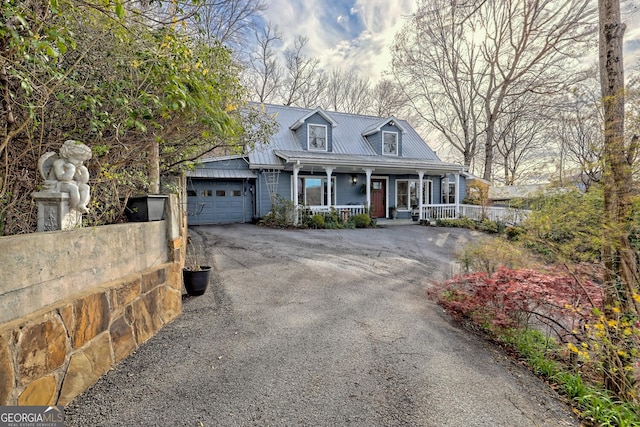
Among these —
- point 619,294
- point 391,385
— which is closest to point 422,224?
point 619,294

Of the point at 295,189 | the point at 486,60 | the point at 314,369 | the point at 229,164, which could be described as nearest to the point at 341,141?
the point at 295,189

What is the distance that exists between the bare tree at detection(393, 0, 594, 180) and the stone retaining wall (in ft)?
48.5

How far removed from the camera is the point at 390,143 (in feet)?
50.2

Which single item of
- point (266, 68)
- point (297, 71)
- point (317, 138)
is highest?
point (297, 71)

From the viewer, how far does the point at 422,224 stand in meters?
13.4

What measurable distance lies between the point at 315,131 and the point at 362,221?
16.5ft

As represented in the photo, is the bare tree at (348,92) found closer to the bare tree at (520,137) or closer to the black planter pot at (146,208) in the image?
the bare tree at (520,137)

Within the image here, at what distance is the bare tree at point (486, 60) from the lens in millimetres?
14383

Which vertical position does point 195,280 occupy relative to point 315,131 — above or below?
below

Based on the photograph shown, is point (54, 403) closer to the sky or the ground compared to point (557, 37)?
closer to the ground

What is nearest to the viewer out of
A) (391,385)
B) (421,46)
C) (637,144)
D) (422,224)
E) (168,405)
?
(168,405)

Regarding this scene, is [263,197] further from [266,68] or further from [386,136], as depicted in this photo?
[266,68]

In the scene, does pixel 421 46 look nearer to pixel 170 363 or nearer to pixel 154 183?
pixel 154 183

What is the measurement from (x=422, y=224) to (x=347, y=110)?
13947 mm
